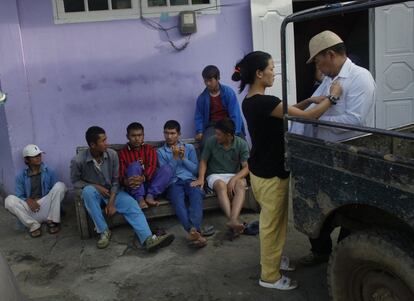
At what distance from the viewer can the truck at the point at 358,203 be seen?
2.08m

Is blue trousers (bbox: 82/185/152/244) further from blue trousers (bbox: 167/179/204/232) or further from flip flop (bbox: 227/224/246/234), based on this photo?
flip flop (bbox: 227/224/246/234)

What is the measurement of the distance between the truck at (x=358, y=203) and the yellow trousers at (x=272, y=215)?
41cm

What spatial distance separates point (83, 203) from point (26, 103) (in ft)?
4.78

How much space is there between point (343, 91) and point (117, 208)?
8.04 ft

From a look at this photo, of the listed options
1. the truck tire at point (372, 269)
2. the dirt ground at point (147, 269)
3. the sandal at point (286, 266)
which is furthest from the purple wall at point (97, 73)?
the truck tire at point (372, 269)

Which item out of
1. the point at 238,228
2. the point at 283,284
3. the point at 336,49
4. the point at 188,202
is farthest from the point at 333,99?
the point at 188,202

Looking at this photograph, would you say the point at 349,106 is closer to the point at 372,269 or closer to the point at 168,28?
the point at 372,269

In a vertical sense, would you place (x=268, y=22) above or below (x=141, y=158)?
above

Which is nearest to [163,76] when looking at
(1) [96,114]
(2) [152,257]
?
(1) [96,114]

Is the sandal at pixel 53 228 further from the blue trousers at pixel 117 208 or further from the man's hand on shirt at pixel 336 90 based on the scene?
the man's hand on shirt at pixel 336 90

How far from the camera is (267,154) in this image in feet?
10.3

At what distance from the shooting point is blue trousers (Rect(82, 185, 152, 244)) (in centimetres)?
432

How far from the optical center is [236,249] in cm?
412

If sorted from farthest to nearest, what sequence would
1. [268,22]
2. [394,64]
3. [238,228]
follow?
[394,64], [268,22], [238,228]
